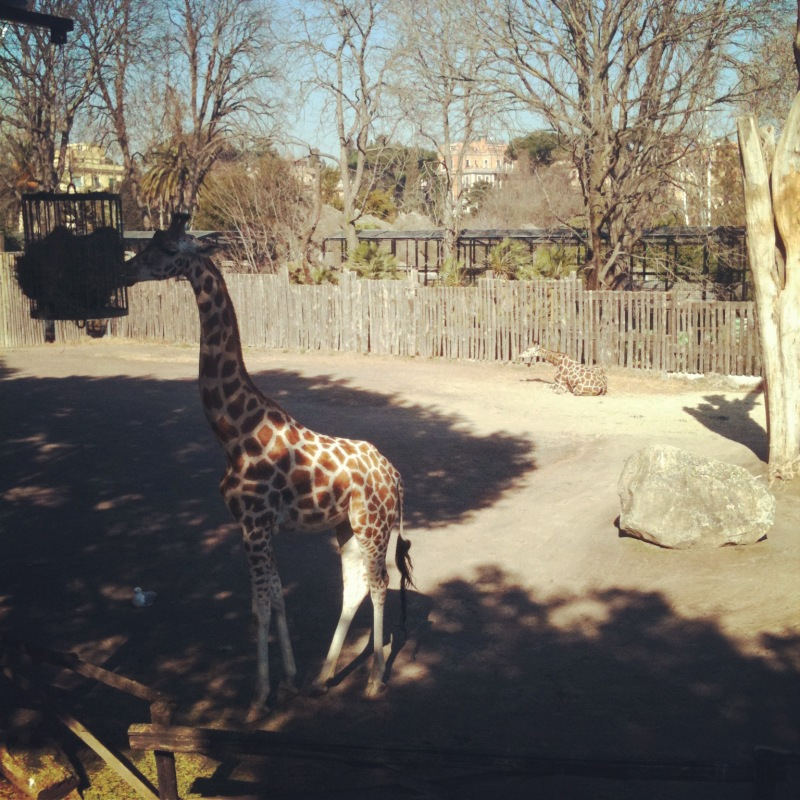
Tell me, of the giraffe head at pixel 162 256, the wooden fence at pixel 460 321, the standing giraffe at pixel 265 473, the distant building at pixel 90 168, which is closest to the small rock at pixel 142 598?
the standing giraffe at pixel 265 473

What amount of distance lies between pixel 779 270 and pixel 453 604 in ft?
19.5

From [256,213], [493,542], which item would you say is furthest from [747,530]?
[256,213]

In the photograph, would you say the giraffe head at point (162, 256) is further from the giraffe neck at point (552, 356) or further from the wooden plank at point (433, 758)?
the giraffe neck at point (552, 356)

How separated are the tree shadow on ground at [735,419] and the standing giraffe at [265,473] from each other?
7597 mm

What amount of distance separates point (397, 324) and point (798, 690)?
59.3 feet

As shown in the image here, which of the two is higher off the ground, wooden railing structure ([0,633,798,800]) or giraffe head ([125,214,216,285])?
giraffe head ([125,214,216,285])

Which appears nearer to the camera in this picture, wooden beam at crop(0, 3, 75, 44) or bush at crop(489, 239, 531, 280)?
wooden beam at crop(0, 3, 75, 44)

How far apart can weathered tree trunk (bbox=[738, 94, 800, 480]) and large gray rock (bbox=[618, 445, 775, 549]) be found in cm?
197

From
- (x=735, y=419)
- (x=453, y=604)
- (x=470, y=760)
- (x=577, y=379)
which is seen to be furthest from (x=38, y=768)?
(x=577, y=379)

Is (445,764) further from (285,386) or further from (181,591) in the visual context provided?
(285,386)

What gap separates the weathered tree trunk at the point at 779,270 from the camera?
432 inches

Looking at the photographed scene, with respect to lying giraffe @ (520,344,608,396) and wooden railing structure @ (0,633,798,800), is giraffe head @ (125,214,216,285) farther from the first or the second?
lying giraffe @ (520,344,608,396)

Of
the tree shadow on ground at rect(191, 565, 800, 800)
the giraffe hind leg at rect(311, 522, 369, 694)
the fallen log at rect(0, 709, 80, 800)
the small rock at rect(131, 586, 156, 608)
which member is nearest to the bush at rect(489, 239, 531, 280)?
the tree shadow on ground at rect(191, 565, 800, 800)

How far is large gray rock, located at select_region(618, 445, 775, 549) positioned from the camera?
916 cm
